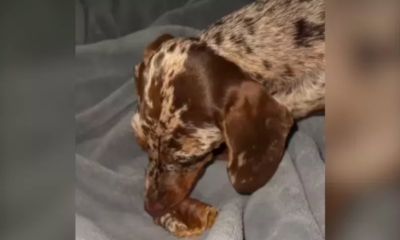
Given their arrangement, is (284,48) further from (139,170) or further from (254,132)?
(139,170)

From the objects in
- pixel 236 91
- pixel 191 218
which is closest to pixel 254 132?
pixel 236 91

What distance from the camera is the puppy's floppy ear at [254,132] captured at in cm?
98

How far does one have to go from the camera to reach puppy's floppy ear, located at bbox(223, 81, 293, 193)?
976 mm

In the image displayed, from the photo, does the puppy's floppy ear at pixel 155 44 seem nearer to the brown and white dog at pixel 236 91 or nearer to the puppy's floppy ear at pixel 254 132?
the brown and white dog at pixel 236 91

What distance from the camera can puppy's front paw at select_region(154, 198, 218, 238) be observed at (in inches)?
39.5

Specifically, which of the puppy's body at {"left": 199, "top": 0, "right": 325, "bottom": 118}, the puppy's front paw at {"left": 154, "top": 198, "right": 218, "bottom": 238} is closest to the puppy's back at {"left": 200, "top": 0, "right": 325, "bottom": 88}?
the puppy's body at {"left": 199, "top": 0, "right": 325, "bottom": 118}

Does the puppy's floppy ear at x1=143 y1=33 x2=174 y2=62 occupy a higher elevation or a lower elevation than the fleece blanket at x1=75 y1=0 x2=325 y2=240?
higher

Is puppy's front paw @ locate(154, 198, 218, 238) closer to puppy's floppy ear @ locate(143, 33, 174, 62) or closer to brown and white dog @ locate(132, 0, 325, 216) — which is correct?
brown and white dog @ locate(132, 0, 325, 216)

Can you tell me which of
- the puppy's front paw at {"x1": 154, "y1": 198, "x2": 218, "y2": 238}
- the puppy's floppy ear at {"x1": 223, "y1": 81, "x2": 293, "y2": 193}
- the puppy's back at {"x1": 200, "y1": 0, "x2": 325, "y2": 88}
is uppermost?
the puppy's back at {"x1": 200, "y1": 0, "x2": 325, "y2": 88}

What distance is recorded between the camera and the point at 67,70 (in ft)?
3.48

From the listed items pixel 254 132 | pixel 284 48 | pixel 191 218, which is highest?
pixel 284 48

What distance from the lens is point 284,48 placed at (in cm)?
99

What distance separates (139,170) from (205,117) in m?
0.16

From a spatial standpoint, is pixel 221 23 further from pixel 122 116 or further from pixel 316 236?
pixel 316 236
